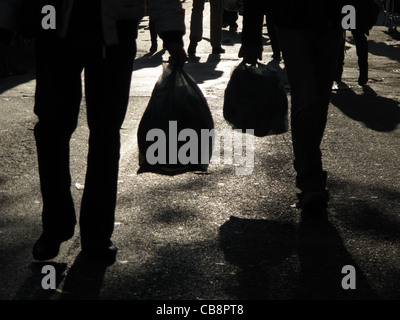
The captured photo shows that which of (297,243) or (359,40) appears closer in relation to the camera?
(297,243)

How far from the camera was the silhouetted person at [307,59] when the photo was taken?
5.30 metres

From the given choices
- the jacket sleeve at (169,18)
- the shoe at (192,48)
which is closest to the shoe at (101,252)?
the jacket sleeve at (169,18)

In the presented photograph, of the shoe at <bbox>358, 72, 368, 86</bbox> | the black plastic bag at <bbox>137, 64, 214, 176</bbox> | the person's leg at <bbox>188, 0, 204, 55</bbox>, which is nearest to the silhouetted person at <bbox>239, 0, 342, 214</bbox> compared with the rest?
the black plastic bag at <bbox>137, 64, 214, 176</bbox>

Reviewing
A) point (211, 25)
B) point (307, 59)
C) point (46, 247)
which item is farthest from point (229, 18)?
point (46, 247)

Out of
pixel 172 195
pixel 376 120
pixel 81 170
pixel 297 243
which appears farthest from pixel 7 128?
pixel 297 243

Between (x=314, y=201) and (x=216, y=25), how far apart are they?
9426 mm

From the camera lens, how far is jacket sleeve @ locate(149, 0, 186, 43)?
4.51 m

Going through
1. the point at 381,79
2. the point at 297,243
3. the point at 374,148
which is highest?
the point at 297,243

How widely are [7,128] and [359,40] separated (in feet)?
15.3

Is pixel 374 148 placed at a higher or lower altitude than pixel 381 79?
higher

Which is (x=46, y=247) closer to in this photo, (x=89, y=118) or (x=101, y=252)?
(x=101, y=252)

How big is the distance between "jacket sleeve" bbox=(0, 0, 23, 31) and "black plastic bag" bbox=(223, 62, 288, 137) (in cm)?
192
